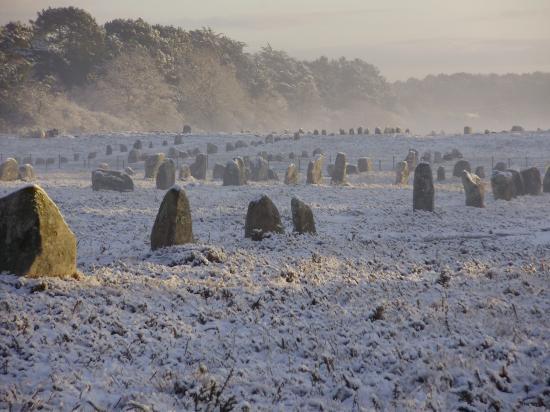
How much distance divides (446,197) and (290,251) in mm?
18714

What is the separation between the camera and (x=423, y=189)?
2520cm

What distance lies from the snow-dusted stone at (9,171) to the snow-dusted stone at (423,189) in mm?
22444

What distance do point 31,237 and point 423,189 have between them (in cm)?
1834

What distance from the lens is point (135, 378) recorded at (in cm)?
765

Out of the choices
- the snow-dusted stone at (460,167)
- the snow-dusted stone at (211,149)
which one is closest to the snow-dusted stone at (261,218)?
the snow-dusted stone at (460,167)

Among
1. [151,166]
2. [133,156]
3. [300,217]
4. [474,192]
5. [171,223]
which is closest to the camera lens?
[171,223]

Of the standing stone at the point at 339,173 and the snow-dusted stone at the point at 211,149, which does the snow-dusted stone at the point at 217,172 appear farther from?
the snow-dusted stone at the point at 211,149

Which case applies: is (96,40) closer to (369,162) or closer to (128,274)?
(369,162)

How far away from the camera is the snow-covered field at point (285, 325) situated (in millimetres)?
7480

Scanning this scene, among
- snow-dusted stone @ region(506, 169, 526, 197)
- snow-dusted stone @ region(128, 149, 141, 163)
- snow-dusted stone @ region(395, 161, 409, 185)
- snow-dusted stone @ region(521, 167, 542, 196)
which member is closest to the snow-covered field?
snow-dusted stone @ region(506, 169, 526, 197)

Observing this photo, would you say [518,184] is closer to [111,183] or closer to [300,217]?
[300,217]

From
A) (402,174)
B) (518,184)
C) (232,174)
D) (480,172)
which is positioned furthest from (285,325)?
(480,172)

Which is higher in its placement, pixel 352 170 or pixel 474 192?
pixel 352 170

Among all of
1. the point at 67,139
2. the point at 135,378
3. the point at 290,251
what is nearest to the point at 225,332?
the point at 135,378
